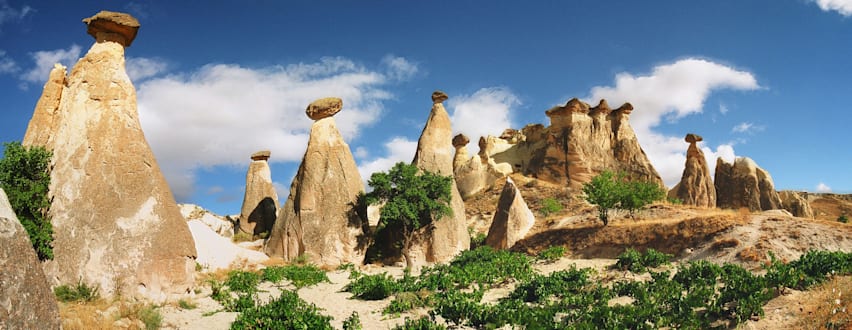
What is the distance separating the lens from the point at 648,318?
346 inches

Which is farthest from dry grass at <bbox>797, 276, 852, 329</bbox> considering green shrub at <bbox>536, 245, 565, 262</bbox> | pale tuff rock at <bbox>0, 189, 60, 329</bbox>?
pale tuff rock at <bbox>0, 189, 60, 329</bbox>

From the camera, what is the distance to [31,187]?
945 cm

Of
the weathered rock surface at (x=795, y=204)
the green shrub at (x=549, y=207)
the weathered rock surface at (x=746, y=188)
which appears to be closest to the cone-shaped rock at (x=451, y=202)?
the green shrub at (x=549, y=207)

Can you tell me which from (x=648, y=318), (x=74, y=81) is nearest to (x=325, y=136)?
(x=74, y=81)

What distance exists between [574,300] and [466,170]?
25223 mm

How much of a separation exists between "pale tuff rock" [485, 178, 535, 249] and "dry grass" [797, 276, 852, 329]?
11.8 m

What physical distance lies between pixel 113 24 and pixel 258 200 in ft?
47.9

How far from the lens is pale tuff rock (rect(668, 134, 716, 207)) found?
3288 cm

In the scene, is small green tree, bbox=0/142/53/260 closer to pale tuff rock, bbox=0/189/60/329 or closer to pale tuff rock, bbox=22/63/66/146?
pale tuff rock, bbox=22/63/66/146

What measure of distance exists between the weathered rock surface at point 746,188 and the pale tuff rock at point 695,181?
0.91 metres

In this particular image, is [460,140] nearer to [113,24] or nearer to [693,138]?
[693,138]

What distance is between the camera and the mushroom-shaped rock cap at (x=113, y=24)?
11.2m

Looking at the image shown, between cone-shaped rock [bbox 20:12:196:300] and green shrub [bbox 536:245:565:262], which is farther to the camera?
green shrub [bbox 536:245:565:262]

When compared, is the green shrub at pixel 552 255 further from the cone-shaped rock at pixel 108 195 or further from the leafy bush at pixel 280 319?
the cone-shaped rock at pixel 108 195
